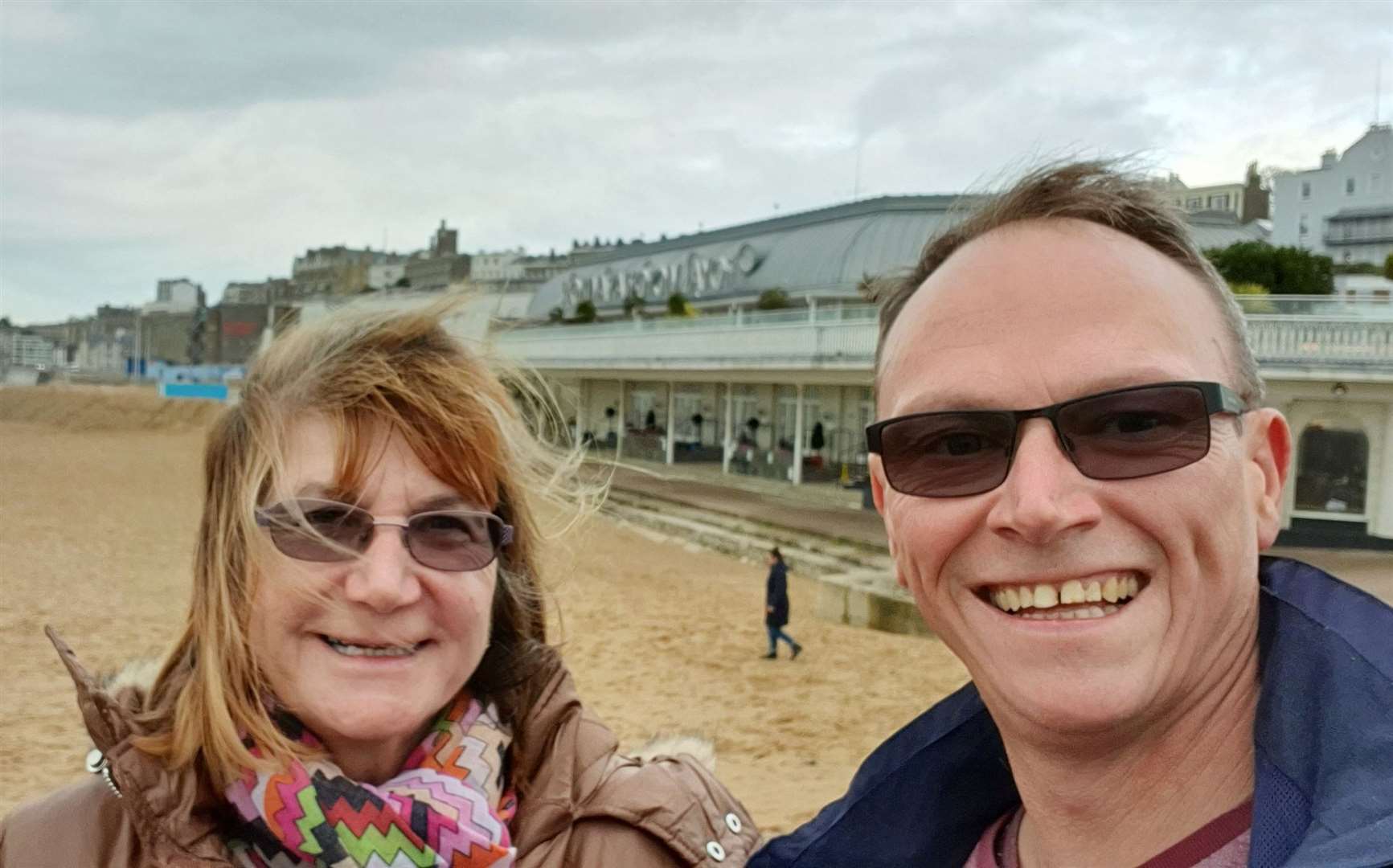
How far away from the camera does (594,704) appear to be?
10156mm

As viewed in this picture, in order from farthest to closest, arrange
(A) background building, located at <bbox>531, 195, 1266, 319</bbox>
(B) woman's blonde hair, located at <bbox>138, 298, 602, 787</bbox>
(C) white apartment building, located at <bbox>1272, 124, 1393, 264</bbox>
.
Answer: (C) white apartment building, located at <bbox>1272, 124, 1393, 264</bbox>, (A) background building, located at <bbox>531, 195, 1266, 319</bbox>, (B) woman's blonde hair, located at <bbox>138, 298, 602, 787</bbox>

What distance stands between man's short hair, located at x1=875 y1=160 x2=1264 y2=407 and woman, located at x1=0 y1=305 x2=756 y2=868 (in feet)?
3.24

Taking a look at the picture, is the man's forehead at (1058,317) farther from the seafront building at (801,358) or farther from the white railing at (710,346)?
the white railing at (710,346)

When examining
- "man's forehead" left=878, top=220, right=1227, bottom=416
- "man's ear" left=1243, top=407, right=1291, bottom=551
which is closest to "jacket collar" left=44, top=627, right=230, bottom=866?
"man's forehead" left=878, top=220, right=1227, bottom=416

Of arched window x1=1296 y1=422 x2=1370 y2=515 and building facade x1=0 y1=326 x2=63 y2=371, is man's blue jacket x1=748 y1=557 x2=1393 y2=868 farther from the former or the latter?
building facade x1=0 y1=326 x2=63 y2=371

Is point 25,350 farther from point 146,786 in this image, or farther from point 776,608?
point 146,786

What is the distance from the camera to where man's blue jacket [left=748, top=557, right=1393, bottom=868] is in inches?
50.8

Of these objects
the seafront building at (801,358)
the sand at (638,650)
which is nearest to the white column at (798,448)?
the seafront building at (801,358)

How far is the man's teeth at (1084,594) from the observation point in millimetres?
1521

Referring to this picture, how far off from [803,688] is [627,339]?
22.4 metres

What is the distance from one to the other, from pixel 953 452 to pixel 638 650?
11178 millimetres

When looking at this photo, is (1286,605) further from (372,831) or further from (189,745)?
(189,745)

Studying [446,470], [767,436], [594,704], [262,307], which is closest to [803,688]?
[594,704]

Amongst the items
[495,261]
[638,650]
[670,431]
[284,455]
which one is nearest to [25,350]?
[495,261]
